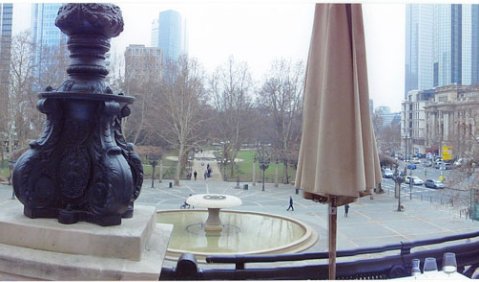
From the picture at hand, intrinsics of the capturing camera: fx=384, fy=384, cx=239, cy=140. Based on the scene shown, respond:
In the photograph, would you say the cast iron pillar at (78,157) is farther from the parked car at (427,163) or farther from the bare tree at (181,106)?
the bare tree at (181,106)

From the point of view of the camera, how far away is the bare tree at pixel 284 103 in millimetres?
19734

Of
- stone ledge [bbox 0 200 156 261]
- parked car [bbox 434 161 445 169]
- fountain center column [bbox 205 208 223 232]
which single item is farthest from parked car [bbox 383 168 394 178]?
stone ledge [bbox 0 200 156 261]

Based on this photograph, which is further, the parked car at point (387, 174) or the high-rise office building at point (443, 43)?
the parked car at point (387, 174)

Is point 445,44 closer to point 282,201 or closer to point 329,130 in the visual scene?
point 282,201

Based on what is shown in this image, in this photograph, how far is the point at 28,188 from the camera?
65.5 inches

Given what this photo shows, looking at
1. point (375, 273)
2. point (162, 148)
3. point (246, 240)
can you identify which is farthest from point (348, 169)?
point (162, 148)

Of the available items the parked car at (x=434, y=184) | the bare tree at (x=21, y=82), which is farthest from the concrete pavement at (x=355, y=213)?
the bare tree at (x=21, y=82)

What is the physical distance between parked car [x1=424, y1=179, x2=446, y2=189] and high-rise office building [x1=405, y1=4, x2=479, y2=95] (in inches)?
151

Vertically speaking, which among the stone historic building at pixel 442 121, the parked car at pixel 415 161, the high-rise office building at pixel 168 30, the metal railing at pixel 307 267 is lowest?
the metal railing at pixel 307 267

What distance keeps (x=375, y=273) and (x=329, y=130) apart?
30.5 inches

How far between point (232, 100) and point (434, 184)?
1089 cm

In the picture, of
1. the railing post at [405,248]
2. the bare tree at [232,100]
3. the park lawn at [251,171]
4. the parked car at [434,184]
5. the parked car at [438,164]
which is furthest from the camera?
the bare tree at [232,100]

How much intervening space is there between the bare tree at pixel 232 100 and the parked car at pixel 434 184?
31.9 ft

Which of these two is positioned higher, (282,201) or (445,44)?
(445,44)
